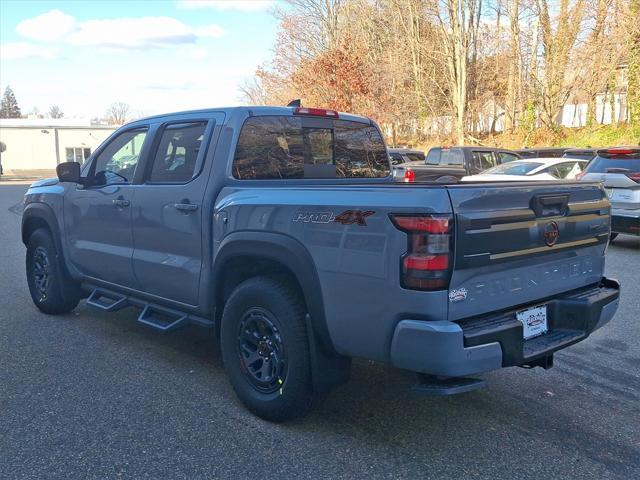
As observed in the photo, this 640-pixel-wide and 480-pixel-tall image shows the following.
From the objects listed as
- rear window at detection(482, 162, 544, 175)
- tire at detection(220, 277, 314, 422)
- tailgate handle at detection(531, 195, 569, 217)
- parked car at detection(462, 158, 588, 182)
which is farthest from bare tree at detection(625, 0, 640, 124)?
tire at detection(220, 277, 314, 422)

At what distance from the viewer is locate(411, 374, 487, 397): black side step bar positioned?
3.07 meters

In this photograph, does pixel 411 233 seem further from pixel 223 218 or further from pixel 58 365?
pixel 58 365

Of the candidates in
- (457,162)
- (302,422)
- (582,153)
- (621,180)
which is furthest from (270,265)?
(457,162)

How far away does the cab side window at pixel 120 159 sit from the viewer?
→ 16.4 ft

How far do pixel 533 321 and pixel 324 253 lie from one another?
124cm

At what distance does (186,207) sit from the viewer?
4.23 m

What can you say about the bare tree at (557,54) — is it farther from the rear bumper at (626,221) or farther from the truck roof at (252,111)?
the truck roof at (252,111)

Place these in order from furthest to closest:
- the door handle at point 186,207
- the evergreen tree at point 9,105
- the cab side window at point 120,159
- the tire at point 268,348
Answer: the evergreen tree at point 9,105, the cab side window at point 120,159, the door handle at point 186,207, the tire at point 268,348

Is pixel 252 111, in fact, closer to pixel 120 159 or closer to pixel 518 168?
pixel 120 159

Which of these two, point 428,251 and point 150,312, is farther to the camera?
point 150,312

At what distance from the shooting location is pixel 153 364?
4.78m

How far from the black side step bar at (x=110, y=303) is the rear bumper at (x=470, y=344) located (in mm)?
2937

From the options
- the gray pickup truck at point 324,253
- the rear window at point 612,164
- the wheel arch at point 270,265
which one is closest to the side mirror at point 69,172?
the gray pickup truck at point 324,253

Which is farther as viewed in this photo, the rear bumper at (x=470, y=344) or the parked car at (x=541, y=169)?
the parked car at (x=541, y=169)
